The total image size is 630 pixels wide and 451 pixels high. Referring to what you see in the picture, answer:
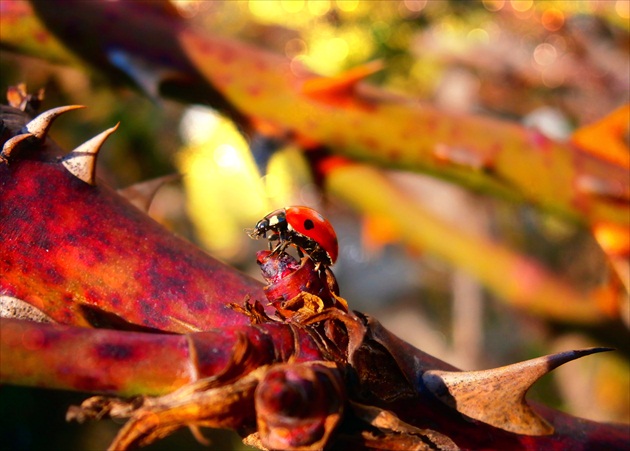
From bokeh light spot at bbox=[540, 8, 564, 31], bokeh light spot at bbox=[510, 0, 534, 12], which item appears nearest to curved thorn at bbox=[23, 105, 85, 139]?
bokeh light spot at bbox=[540, 8, 564, 31]

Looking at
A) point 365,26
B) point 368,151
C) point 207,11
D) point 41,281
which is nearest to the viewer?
point 41,281

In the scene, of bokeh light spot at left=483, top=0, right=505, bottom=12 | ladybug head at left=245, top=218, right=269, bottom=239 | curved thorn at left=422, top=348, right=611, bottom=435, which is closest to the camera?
curved thorn at left=422, top=348, right=611, bottom=435

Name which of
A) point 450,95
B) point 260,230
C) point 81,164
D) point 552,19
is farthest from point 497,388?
point 450,95

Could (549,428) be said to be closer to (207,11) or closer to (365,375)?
(365,375)

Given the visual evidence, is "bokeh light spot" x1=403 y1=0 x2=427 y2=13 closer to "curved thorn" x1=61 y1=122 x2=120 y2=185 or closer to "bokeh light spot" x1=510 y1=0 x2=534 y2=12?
"bokeh light spot" x1=510 y1=0 x2=534 y2=12

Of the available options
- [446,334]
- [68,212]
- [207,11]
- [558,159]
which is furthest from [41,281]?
[446,334]

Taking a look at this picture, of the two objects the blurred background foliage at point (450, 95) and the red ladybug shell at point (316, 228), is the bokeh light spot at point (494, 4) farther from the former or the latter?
the red ladybug shell at point (316, 228)
